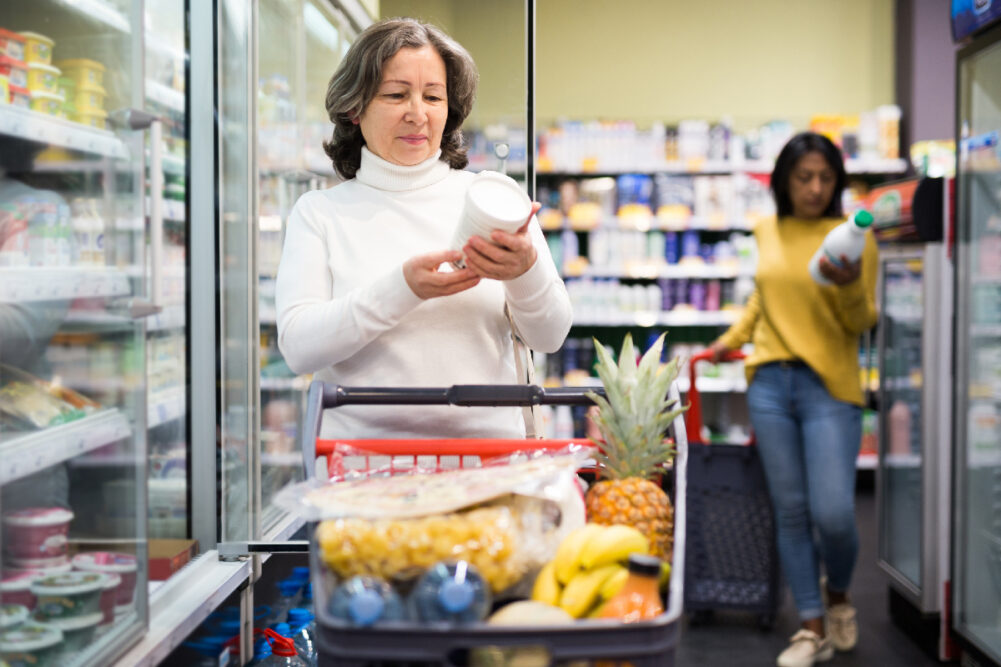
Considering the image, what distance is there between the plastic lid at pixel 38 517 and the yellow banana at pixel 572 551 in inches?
56.3

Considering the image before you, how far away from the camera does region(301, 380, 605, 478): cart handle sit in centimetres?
141

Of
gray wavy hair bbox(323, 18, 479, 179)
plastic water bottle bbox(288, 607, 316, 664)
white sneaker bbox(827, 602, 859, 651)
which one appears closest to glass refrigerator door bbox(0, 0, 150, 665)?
plastic water bottle bbox(288, 607, 316, 664)

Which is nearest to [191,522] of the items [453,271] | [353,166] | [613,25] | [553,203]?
[353,166]

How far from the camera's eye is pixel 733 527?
3760mm

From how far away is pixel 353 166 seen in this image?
183 cm

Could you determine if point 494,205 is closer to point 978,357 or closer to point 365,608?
point 365,608

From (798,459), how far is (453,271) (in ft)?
7.95

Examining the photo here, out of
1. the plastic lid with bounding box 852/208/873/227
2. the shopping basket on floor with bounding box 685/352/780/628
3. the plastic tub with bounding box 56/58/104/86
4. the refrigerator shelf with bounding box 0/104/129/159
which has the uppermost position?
the plastic tub with bounding box 56/58/104/86

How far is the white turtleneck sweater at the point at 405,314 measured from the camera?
1557 mm

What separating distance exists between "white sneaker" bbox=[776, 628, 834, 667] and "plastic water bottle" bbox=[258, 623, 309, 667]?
2019 mm

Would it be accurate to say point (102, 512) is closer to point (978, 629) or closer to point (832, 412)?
point (832, 412)

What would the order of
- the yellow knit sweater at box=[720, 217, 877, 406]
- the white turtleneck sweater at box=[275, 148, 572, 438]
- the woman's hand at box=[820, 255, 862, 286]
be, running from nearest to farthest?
the white turtleneck sweater at box=[275, 148, 572, 438] < the woman's hand at box=[820, 255, 862, 286] < the yellow knit sweater at box=[720, 217, 877, 406]

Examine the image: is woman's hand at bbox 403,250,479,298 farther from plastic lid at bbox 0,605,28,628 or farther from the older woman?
plastic lid at bbox 0,605,28,628

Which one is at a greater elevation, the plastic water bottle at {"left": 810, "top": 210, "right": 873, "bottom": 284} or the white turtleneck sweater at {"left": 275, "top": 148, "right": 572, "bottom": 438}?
the plastic water bottle at {"left": 810, "top": 210, "right": 873, "bottom": 284}
